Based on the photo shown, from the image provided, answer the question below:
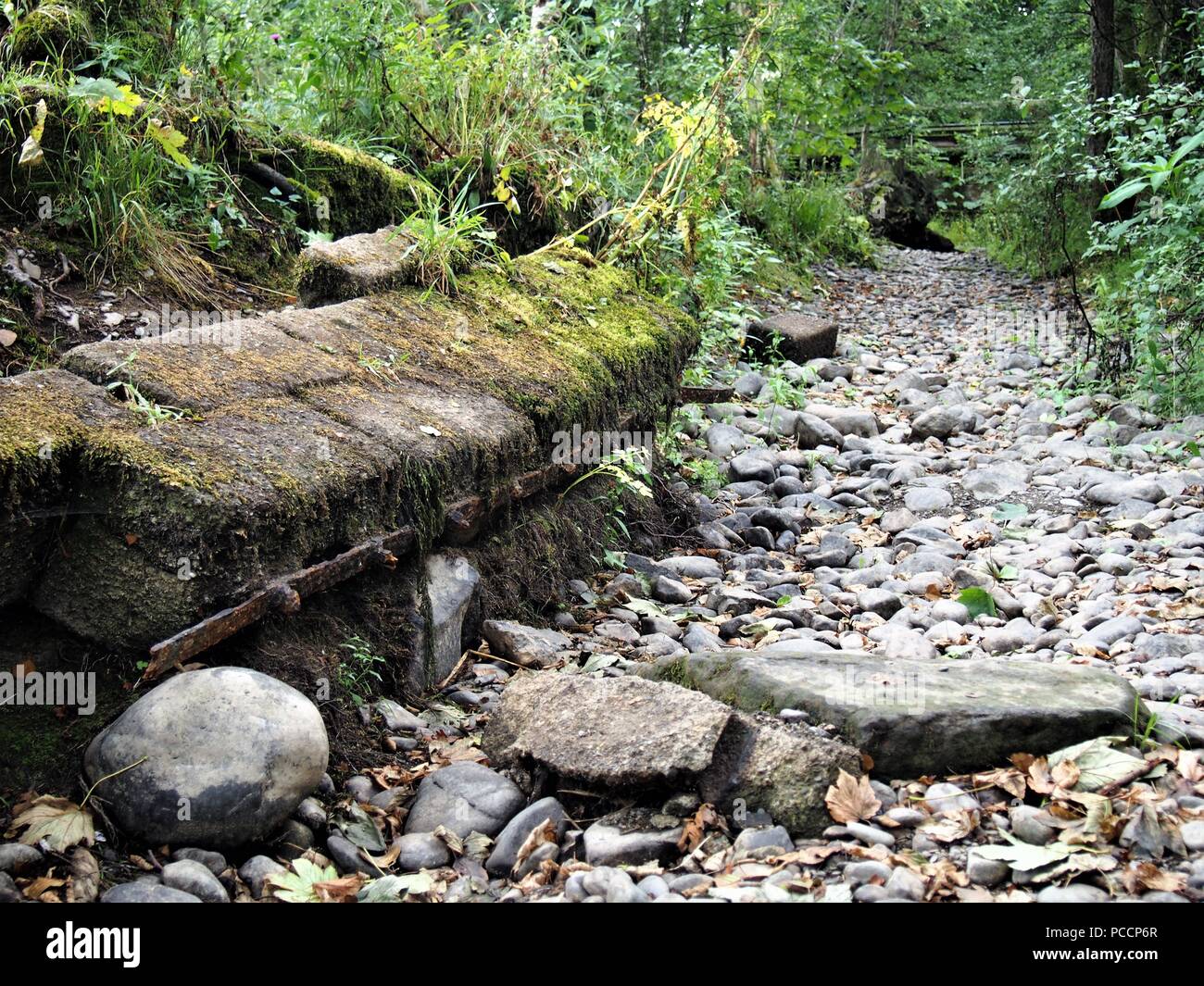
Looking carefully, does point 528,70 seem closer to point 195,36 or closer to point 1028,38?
point 195,36

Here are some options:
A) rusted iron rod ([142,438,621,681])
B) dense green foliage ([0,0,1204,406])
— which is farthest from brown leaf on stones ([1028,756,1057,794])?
dense green foliage ([0,0,1204,406])

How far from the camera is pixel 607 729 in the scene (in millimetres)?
2609

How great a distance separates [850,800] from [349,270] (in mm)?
2828

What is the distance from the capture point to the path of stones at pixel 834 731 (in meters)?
2.20

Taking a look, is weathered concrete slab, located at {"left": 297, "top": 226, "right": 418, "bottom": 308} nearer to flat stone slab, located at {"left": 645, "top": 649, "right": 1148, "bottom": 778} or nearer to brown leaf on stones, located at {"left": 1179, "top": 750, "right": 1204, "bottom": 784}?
flat stone slab, located at {"left": 645, "top": 649, "right": 1148, "bottom": 778}

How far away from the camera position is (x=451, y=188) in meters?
5.64

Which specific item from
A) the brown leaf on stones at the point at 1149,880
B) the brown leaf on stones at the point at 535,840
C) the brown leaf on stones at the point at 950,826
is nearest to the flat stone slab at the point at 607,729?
the brown leaf on stones at the point at 535,840

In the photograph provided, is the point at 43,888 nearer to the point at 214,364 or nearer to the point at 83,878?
the point at 83,878

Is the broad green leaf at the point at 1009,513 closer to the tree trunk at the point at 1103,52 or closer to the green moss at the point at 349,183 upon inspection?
the green moss at the point at 349,183

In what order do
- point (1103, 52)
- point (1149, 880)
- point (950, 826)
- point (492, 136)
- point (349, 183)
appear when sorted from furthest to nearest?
point (1103, 52) → point (492, 136) → point (349, 183) → point (950, 826) → point (1149, 880)

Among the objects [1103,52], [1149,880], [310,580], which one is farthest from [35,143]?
[1103,52]

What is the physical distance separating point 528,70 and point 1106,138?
22.8 feet

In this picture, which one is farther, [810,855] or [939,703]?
[939,703]

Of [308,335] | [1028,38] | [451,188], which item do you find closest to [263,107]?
[451,188]
